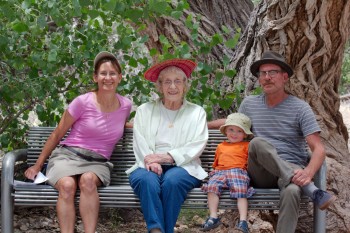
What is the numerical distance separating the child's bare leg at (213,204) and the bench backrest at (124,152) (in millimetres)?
760

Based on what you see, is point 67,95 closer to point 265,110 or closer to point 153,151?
point 153,151

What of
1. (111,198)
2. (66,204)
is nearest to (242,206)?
(111,198)

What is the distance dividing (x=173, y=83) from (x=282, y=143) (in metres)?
0.90

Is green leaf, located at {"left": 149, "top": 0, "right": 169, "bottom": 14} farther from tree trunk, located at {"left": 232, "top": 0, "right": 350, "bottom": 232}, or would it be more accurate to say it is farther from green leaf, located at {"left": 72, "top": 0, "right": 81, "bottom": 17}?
tree trunk, located at {"left": 232, "top": 0, "right": 350, "bottom": 232}

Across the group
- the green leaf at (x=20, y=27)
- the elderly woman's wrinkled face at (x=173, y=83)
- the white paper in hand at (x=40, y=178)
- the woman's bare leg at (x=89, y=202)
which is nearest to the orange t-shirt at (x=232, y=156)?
the elderly woman's wrinkled face at (x=173, y=83)

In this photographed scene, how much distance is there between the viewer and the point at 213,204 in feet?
15.4

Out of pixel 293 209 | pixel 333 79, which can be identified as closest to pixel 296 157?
pixel 293 209

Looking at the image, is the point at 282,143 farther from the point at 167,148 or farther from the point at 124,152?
the point at 124,152

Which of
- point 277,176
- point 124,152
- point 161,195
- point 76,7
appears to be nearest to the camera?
point 161,195

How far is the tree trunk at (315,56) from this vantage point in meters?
5.83

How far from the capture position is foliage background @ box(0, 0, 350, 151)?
5.38 meters

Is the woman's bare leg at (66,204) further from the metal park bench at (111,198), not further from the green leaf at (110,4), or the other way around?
the green leaf at (110,4)

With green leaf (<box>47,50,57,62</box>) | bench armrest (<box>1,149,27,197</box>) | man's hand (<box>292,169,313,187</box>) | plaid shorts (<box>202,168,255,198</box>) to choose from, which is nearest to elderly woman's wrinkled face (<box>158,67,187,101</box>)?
plaid shorts (<box>202,168,255,198</box>)

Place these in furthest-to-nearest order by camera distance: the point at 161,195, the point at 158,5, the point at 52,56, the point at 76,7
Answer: the point at 52,56 < the point at 158,5 < the point at 76,7 < the point at 161,195
